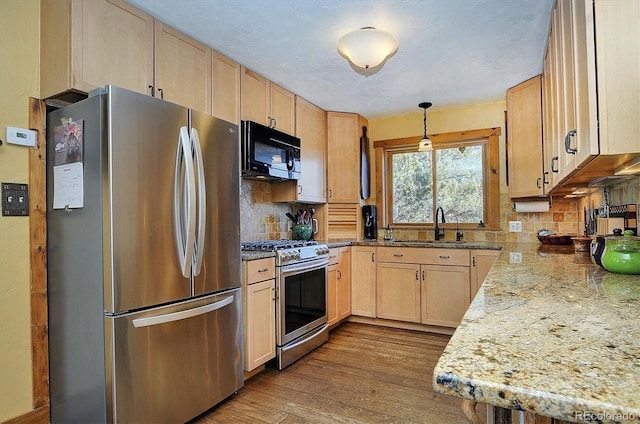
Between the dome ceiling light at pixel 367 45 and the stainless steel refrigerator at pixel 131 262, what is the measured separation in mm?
978

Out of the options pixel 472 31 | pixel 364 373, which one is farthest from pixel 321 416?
pixel 472 31

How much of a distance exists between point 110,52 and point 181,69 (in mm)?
454

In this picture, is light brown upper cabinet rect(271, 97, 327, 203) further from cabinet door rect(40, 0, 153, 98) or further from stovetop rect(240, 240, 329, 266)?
cabinet door rect(40, 0, 153, 98)

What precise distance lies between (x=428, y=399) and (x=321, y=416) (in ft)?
2.23

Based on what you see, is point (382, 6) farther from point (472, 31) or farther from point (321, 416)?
point (321, 416)

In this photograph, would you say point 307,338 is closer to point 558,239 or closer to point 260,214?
point 260,214

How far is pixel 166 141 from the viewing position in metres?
1.80

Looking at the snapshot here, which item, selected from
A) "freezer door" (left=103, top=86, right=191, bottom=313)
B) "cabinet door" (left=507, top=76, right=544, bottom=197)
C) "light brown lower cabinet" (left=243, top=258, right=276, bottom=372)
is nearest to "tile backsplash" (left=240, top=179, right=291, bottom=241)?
"light brown lower cabinet" (left=243, top=258, right=276, bottom=372)

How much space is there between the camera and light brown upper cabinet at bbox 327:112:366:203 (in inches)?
155

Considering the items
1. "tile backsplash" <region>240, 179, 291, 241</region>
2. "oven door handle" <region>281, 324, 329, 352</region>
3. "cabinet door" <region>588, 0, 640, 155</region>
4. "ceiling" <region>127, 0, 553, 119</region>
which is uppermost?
"ceiling" <region>127, 0, 553, 119</region>

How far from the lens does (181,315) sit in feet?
6.00

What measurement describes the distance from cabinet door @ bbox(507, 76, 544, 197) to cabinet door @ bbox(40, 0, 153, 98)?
10.1 ft

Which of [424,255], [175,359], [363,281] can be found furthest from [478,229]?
[175,359]

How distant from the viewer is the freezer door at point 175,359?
1589 mm
